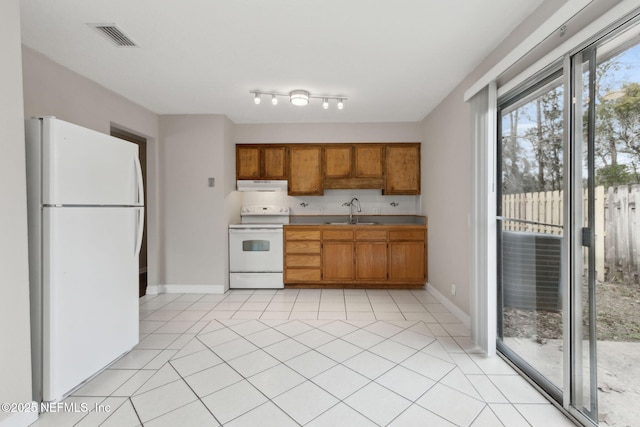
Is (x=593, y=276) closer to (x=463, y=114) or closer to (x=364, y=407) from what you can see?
(x=364, y=407)

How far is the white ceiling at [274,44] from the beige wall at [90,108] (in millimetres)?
116

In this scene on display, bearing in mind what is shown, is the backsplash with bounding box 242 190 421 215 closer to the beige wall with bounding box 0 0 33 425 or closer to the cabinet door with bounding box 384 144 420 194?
the cabinet door with bounding box 384 144 420 194

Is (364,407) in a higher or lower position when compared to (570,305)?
lower

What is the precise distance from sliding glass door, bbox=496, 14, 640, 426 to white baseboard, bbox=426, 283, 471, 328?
2.26 feet

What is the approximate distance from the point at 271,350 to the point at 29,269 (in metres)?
1.75

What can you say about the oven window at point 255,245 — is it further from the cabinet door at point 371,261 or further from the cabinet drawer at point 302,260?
the cabinet door at point 371,261

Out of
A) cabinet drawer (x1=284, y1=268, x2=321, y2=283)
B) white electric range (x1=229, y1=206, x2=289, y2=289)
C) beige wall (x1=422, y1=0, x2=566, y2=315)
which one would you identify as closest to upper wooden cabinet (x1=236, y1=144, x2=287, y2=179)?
white electric range (x1=229, y1=206, x2=289, y2=289)

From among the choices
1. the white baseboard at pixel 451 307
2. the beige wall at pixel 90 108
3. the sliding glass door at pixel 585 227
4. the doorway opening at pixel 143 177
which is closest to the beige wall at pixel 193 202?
the beige wall at pixel 90 108

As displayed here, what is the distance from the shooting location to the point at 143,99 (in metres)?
3.47

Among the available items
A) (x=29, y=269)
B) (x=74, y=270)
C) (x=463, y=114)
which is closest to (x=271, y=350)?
(x=74, y=270)

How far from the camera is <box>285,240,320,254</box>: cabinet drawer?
423 centimetres

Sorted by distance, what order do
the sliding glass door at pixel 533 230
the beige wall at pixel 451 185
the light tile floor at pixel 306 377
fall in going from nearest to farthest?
1. the light tile floor at pixel 306 377
2. the sliding glass door at pixel 533 230
3. the beige wall at pixel 451 185

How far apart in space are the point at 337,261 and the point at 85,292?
9.70 feet

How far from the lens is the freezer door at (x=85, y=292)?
1705 mm
